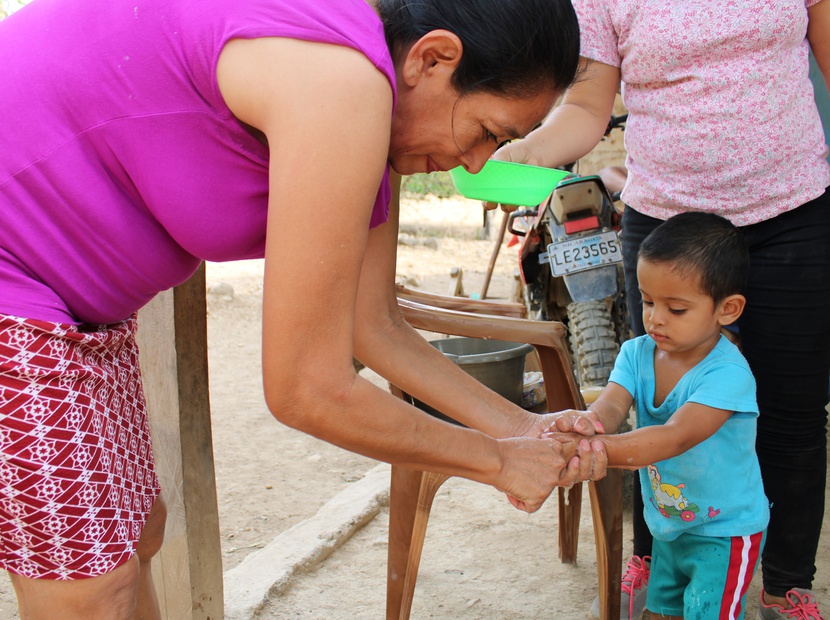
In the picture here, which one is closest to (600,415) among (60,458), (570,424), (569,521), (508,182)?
(570,424)

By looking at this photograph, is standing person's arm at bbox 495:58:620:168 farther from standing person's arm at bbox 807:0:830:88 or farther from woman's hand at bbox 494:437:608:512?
woman's hand at bbox 494:437:608:512

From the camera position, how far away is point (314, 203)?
1.15m

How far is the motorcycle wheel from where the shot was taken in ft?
12.3

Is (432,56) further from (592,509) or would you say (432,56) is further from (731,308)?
(592,509)

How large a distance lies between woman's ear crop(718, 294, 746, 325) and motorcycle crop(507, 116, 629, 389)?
148 cm

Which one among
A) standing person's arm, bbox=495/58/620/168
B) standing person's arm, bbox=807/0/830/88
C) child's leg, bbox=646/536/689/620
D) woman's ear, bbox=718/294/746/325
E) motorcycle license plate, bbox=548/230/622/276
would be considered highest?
standing person's arm, bbox=807/0/830/88

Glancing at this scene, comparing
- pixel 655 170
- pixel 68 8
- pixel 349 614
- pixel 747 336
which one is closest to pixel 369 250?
pixel 68 8

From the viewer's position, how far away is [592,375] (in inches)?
146


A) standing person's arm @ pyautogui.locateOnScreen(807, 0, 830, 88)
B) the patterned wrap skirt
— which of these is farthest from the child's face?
the patterned wrap skirt

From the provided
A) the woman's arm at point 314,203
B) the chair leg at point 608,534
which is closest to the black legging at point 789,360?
the chair leg at point 608,534

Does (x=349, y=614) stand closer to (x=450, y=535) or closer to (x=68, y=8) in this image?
(x=450, y=535)

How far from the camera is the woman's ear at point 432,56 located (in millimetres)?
1257

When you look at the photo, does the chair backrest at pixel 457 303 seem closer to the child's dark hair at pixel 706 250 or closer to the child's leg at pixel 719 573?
the child's dark hair at pixel 706 250

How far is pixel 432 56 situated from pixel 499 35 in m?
0.11
